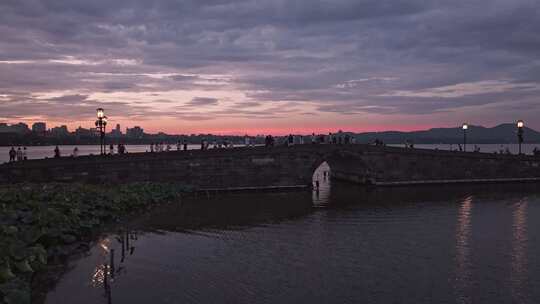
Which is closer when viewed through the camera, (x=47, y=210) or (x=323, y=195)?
(x=47, y=210)

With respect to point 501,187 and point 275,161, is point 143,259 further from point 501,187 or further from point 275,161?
point 501,187

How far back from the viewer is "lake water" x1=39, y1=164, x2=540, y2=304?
1341cm

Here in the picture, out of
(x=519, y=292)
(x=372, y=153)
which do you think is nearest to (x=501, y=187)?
(x=372, y=153)

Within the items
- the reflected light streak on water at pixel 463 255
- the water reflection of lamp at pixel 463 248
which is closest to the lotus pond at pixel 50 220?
the reflected light streak on water at pixel 463 255

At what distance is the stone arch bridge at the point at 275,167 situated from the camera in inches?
1337

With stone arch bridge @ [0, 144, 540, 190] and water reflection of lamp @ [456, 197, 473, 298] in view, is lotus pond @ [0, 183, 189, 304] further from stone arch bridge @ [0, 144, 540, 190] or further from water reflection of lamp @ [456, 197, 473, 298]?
water reflection of lamp @ [456, 197, 473, 298]

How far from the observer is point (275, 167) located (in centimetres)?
3931

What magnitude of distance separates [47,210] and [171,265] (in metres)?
6.71

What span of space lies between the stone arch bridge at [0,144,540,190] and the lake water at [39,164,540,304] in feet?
25.3

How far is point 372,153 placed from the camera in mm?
41844

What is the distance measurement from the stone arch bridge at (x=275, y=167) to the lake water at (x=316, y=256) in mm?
7708

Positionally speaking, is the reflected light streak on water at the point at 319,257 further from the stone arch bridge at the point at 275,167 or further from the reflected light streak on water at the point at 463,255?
the stone arch bridge at the point at 275,167

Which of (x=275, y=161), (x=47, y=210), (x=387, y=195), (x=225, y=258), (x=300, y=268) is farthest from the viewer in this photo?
(x=275, y=161)

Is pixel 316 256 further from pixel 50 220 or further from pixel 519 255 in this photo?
pixel 50 220
